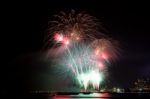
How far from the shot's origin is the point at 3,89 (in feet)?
458
